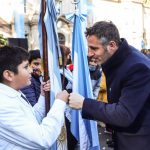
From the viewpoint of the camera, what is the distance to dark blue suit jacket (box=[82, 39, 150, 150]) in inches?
97.3

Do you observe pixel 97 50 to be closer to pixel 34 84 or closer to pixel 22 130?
pixel 22 130

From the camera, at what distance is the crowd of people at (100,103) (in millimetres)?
2332

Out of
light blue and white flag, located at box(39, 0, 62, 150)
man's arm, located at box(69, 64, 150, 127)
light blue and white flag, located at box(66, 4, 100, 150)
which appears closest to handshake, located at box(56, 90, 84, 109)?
man's arm, located at box(69, 64, 150, 127)

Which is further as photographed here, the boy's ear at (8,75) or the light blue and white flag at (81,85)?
the light blue and white flag at (81,85)

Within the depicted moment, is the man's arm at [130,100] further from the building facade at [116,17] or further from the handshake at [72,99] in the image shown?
the building facade at [116,17]

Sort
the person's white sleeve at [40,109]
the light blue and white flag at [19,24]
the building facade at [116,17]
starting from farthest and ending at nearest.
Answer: the building facade at [116,17]
the light blue and white flag at [19,24]
the person's white sleeve at [40,109]

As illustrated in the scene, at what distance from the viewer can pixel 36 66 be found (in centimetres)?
531

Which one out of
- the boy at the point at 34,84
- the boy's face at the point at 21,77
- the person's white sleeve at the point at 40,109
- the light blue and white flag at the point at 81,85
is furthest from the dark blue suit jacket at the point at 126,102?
the boy at the point at 34,84

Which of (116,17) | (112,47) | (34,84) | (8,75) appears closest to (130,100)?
(112,47)

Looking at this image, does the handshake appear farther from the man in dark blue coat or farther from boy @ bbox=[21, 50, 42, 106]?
boy @ bbox=[21, 50, 42, 106]

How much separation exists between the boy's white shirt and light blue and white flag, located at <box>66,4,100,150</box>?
4.12ft

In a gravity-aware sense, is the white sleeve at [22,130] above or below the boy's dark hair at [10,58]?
below

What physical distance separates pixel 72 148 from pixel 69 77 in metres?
0.90

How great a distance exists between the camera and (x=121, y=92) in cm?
256
